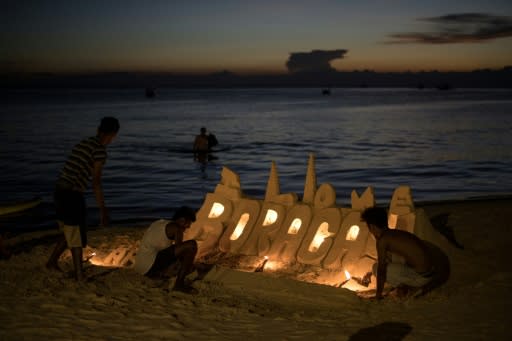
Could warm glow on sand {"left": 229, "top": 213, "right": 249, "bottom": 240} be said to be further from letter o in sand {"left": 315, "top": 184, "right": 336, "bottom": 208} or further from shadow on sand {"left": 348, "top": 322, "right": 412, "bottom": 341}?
shadow on sand {"left": 348, "top": 322, "right": 412, "bottom": 341}

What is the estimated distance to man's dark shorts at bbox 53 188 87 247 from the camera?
6.98 metres

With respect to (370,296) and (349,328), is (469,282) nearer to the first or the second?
(370,296)

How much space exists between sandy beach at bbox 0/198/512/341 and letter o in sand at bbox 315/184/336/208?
0.99 metres

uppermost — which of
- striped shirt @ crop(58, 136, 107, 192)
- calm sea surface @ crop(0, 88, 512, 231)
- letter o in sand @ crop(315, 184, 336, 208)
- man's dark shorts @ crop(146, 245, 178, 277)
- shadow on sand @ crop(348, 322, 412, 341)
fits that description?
striped shirt @ crop(58, 136, 107, 192)

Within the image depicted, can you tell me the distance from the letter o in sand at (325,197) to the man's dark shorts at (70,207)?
3.21 metres

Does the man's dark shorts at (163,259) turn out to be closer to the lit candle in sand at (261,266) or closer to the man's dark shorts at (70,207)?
the man's dark shorts at (70,207)

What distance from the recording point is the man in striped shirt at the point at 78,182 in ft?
22.8

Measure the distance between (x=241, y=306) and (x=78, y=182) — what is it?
7.89ft

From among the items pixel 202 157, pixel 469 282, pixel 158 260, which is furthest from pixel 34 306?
pixel 202 157

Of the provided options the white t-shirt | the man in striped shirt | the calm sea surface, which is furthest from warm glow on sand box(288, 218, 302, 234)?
the calm sea surface

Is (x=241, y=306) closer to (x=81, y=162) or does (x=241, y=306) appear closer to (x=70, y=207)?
(x=70, y=207)

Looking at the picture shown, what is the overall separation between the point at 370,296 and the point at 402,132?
3619 centimetres

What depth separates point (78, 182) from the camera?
697cm

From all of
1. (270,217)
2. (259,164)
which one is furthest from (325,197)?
(259,164)
